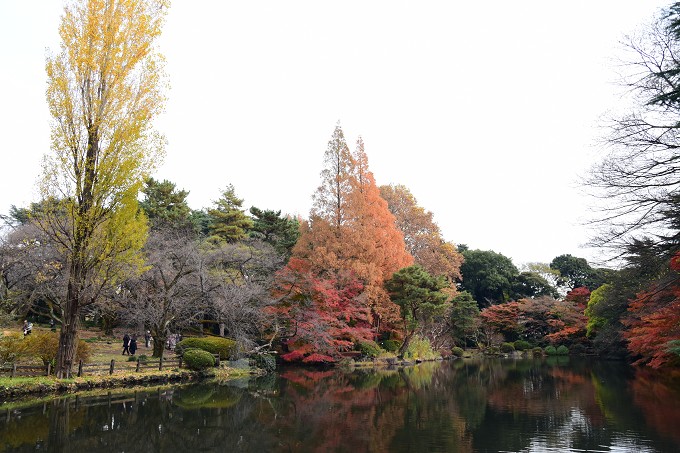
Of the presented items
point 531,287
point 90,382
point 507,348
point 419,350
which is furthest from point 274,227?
point 531,287

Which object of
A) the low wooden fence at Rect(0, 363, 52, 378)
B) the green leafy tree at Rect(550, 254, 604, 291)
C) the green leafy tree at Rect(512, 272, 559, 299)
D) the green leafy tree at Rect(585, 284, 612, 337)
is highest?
the green leafy tree at Rect(550, 254, 604, 291)

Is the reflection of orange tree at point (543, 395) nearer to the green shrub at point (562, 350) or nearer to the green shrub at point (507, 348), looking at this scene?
the green shrub at point (507, 348)

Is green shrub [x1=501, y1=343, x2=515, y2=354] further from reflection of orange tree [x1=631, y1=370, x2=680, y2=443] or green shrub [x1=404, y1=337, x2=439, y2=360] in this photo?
reflection of orange tree [x1=631, y1=370, x2=680, y2=443]

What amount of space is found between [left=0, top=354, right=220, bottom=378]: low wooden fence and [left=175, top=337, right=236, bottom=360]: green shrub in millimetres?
607

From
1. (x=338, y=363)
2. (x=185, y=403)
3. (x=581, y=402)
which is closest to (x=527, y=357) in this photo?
(x=338, y=363)

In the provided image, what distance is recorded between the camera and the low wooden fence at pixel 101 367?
577 inches

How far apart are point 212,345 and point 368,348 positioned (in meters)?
10.1

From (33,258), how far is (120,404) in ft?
54.0

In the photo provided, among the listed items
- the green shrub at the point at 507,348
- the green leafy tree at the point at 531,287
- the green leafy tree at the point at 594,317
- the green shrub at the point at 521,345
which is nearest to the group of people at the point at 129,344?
the green leafy tree at the point at 594,317

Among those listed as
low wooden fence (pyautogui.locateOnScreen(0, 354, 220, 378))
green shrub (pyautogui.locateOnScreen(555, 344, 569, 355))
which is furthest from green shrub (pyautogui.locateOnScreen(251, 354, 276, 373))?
green shrub (pyautogui.locateOnScreen(555, 344, 569, 355))

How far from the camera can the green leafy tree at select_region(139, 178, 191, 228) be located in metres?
34.3

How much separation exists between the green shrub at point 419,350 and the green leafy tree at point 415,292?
2829 millimetres

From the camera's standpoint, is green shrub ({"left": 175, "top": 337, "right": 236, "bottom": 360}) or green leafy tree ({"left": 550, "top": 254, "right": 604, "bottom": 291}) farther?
green leafy tree ({"left": 550, "top": 254, "right": 604, "bottom": 291})

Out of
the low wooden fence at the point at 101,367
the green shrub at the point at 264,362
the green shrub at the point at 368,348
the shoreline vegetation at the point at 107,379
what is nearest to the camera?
the shoreline vegetation at the point at 107,379
